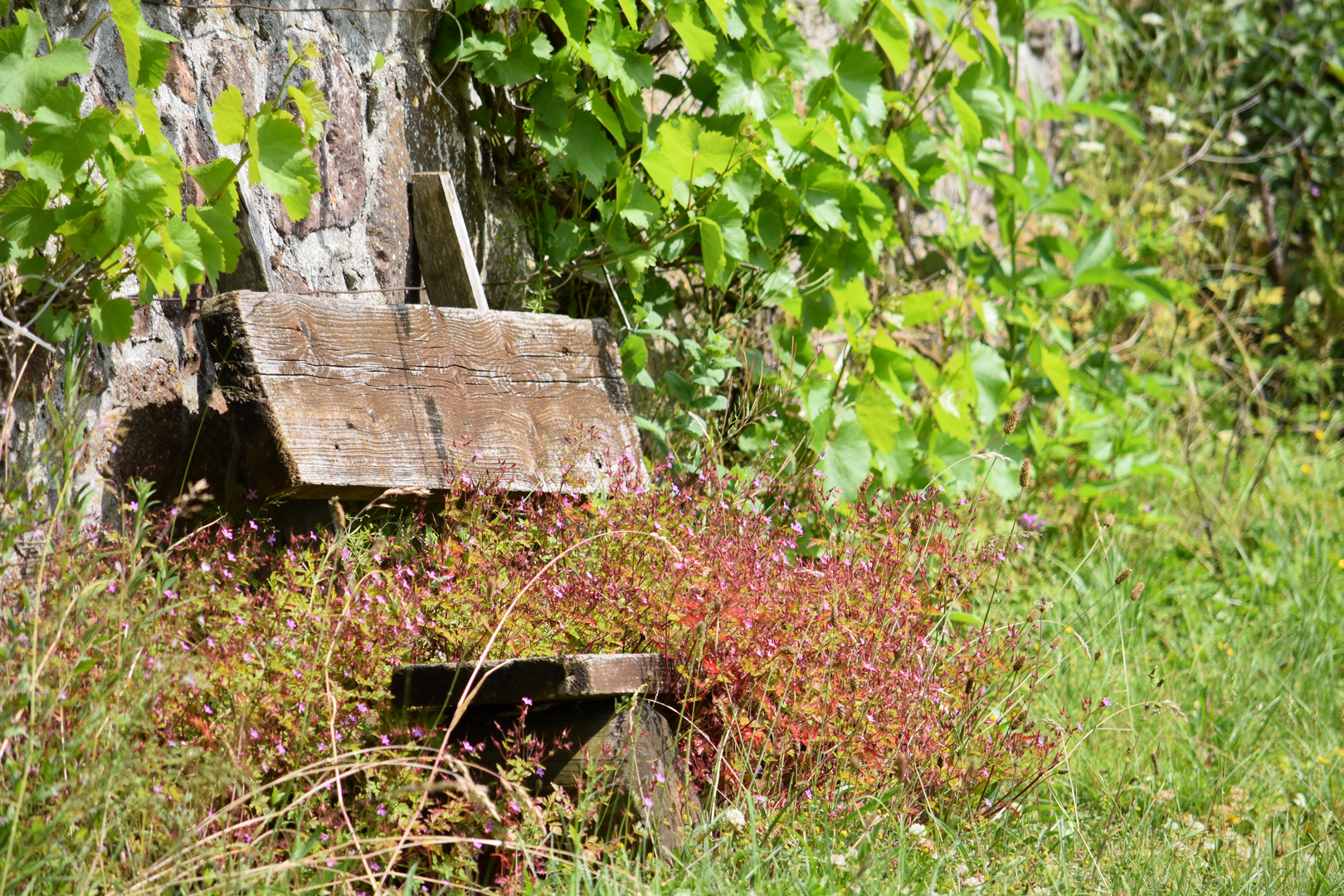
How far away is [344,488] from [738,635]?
2.74 feet

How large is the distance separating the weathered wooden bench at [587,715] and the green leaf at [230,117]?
102cm

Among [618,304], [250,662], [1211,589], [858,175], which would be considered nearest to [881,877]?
[250,662]

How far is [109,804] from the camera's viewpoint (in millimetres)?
1481

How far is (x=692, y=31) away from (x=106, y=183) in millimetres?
1392

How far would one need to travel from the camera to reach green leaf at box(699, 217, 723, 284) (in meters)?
2.67

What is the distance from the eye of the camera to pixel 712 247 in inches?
105

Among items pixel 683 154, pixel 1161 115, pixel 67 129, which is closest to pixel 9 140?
pixel 67 129

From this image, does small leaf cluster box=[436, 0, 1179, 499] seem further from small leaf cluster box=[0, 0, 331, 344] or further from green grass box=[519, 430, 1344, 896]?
small leaf cluster box=[0, 0, 331, 344]

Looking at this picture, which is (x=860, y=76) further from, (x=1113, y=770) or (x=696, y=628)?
(x=1113, y=770)

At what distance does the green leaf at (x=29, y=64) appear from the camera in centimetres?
171

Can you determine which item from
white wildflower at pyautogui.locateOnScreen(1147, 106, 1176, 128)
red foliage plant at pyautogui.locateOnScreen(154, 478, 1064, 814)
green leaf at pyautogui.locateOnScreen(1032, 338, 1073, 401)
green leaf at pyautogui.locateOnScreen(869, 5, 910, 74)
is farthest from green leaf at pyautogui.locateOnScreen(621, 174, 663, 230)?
white wildflower at pyautogui.locateOnScreen(1147, 106, 1176, 128)

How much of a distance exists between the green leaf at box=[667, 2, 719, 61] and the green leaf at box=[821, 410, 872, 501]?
3.39 ft

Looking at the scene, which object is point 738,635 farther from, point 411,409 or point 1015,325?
point 1015,325

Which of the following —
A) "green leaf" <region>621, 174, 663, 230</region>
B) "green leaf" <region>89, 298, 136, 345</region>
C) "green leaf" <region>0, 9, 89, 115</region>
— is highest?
"green leaf" <region>0, 9, 89, 115</region>
